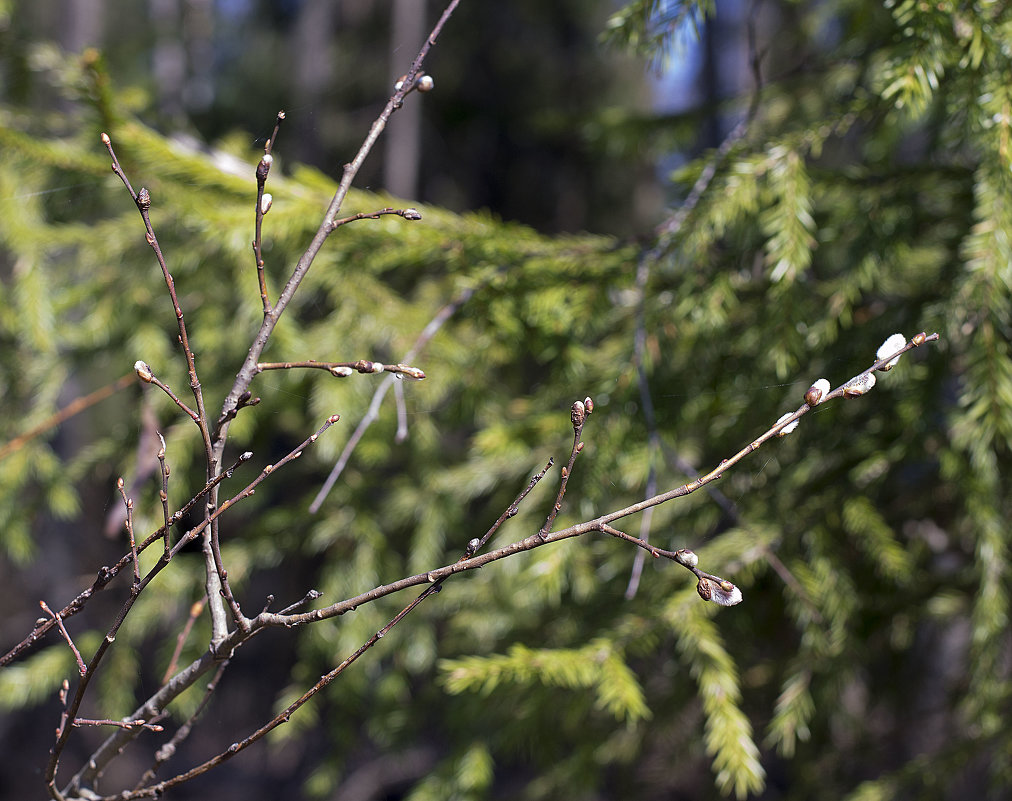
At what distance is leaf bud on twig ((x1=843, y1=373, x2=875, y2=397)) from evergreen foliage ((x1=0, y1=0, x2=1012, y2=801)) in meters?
0.41

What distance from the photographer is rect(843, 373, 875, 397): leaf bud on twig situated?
2.75ft

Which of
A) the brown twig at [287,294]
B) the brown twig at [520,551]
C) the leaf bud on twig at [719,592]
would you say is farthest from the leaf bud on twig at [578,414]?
the brown twig at [287,294]

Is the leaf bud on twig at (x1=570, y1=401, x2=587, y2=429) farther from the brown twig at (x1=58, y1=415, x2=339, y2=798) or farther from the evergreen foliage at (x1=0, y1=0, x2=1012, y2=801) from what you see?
the evergreen foliage at (x1=0, y1=0, x2=1012, y2=801)

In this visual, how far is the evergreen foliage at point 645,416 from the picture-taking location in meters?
1.46

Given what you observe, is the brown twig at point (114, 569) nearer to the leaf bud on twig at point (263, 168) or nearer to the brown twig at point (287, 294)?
the brown twig at point (287, 294)

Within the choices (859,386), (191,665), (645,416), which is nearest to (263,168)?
(191,665)

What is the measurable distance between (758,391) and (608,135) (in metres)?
1.24

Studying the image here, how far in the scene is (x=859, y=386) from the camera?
84cm

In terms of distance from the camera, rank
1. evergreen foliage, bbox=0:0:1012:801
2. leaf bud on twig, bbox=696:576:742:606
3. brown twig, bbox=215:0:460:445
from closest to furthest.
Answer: leaf bud on twig, bbox=696:576:742:606 → brown twig, bbox=215:0:460:445 → evergreen foliage, bbox=0:0:1012:801

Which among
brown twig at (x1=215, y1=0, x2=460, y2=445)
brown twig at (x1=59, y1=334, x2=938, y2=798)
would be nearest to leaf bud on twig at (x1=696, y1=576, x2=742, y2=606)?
brown twig at (x1=59, y1=334, x2=938, y2=798)

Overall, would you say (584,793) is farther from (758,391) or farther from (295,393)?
(295,393)

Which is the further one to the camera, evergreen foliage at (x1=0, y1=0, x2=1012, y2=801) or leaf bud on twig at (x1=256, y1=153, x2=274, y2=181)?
evergreen foliage at (x1=0, y1=0, x2=1012, y2=801)

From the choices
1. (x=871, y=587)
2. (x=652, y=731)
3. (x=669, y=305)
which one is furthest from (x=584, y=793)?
(x=669, y=305)

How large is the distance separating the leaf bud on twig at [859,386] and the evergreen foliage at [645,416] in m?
0.41
